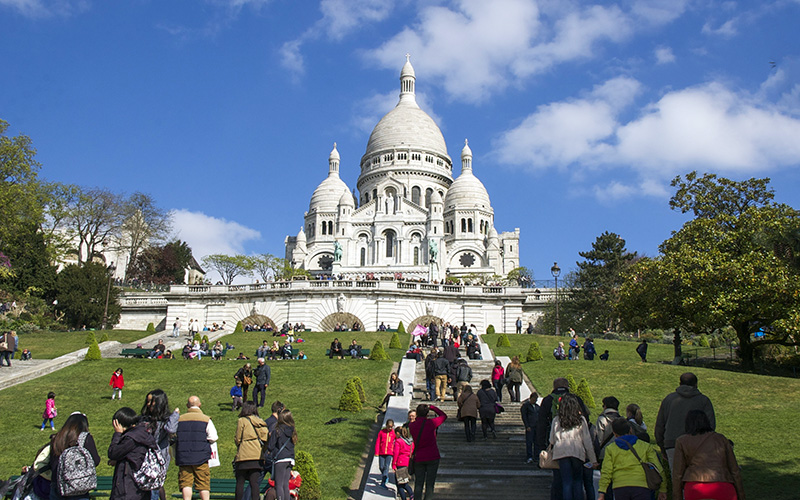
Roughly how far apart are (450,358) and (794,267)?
9.46 meters

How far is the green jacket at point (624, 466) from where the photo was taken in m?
7.55

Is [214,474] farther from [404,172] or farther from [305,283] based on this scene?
[404,172]

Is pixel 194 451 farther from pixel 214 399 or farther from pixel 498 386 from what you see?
pixel 214 399

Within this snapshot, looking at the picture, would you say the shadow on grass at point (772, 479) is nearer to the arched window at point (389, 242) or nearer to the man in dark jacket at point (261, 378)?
the man in dark jacket at point (261, 378)

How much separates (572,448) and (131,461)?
5059mm

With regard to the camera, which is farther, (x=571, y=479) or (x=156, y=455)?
(x=571, y=479)

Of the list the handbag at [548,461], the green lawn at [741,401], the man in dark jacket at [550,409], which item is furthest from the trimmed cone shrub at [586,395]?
the handbag at [548,461]

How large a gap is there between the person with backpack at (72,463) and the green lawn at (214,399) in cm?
459

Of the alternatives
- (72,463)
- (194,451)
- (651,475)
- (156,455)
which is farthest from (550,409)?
(72,463)

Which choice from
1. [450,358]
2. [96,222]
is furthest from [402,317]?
[96,222]

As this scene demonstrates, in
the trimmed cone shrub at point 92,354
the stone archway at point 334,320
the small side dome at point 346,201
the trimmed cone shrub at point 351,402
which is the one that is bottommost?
the trimmed cone shrub at point 351,402

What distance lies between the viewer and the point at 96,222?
54.6 m

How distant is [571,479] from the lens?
28.6 ft

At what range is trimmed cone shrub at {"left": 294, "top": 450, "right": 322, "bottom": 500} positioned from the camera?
11.1m
